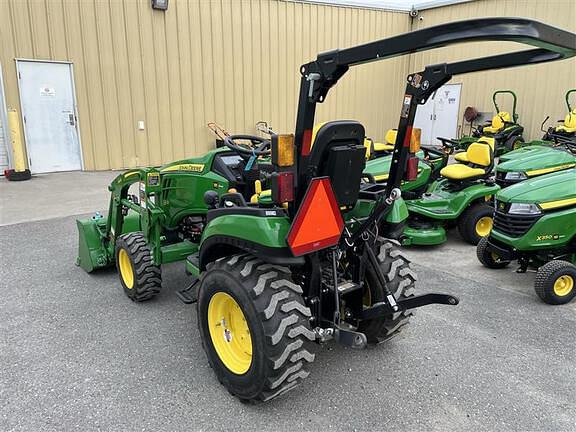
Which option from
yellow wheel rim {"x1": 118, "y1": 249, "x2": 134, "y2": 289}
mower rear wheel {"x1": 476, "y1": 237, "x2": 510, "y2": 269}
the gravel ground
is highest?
yellow wheel rim {"x1": 118, "y1": 249, "x2": 134, "y2": 289}

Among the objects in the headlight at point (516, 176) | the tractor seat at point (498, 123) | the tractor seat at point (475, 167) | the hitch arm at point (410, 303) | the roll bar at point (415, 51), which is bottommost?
the hitch arm at point (410, 303)

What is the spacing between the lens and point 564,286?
12.8 feet

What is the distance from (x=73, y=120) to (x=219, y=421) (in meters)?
9.36

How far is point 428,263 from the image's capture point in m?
5.06

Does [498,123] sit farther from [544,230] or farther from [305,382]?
[305,382]

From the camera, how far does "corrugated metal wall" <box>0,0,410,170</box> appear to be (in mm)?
9555

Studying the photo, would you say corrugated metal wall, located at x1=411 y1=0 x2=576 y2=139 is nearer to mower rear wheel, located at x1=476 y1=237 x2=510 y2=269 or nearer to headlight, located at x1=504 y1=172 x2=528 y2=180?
headlight, located at x1=504 y1=172 x2=528 y2=180

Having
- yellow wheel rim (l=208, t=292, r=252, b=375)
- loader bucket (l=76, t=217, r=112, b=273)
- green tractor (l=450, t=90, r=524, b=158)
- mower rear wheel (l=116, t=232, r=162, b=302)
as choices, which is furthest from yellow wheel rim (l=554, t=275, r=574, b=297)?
green tractor (l=450, t=90, r=524, b=158)

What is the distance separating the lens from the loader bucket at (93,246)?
447 centimetres

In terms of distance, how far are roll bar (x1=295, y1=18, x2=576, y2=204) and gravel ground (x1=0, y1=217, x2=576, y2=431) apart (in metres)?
1.19

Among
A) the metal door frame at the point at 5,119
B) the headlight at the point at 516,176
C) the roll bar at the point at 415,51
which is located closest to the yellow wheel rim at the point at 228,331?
the roll bar at the point at 415,51

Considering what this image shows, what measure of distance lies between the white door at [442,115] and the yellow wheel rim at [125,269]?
12.4 m

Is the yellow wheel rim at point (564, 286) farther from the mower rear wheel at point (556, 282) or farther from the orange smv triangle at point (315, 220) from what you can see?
the orange smv triangle at point (315, 220)

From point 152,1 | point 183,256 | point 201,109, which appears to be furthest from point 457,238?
point 152,1
